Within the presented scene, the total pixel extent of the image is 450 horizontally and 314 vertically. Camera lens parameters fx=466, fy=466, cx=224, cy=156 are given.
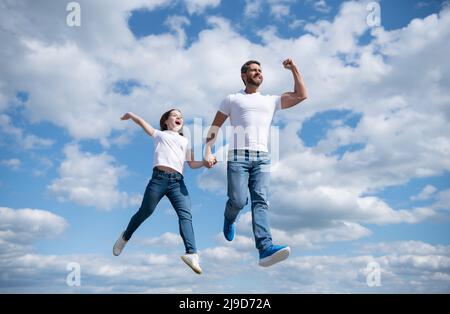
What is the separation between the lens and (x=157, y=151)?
28.5 feet

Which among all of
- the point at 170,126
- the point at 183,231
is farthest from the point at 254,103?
the point at 183,231

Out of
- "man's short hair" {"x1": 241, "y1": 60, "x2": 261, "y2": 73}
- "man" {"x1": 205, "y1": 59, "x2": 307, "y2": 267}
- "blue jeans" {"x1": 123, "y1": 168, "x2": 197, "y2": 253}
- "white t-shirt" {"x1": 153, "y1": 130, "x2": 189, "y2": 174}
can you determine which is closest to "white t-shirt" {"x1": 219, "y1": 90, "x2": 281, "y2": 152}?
"man" {"x1": 205, "y1": 59, "x2": 307, "y2": 267}

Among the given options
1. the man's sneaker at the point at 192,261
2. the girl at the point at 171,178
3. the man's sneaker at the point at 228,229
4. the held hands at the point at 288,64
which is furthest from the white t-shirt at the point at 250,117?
the man's sneaker at the point at 192,261

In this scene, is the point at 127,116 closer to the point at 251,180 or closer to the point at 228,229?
the point at 251,180

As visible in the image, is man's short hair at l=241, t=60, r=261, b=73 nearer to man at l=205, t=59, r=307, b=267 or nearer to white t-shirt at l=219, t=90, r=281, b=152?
man at l=205, t=59, r=307, b=267

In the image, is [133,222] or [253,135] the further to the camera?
[133,222]

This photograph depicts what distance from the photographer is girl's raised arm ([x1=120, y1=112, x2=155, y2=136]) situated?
869 centimetres

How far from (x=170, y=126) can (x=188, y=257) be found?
2.55 m

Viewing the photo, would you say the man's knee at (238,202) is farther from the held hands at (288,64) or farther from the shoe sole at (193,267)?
the held hands at (288,64)

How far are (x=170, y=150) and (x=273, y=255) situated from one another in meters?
→ 2.84
